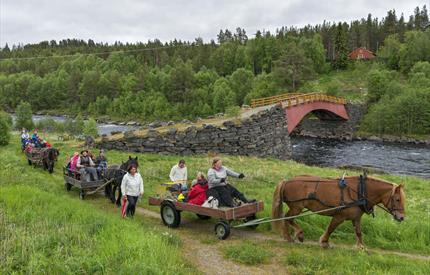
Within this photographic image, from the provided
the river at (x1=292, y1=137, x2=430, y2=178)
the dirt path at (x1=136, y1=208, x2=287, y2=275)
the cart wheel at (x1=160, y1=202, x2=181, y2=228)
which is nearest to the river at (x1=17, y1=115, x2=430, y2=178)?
the river at (x1=292, y1=137, x2=430, y2=178)

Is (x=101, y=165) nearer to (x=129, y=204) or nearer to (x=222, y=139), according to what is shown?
(x=129, y=204)

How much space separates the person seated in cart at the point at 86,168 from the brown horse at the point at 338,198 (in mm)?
8788

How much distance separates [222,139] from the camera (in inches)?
1236

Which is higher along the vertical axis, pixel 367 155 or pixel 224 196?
pixel 224 196

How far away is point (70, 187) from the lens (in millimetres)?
17547

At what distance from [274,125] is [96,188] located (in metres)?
24.8

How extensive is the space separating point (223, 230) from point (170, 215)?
6.83ft

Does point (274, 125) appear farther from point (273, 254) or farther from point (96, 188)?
point (273, 254)

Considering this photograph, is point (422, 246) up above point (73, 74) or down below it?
below

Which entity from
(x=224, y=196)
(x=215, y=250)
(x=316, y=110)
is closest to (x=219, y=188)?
(x=224, y=196)

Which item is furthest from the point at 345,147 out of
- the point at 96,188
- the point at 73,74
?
the point at 73,74

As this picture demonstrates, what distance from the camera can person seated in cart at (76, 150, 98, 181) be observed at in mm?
16438

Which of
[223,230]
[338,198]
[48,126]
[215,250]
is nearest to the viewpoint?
[338,198]

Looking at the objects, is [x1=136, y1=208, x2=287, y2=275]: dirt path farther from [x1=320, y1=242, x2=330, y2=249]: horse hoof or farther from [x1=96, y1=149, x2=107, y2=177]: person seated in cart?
[x1=96, y1=149, x2=107, y2=177]: person seated in cart
